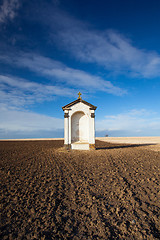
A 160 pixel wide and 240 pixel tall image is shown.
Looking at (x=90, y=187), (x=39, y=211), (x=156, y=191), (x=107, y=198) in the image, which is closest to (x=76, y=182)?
(x=90, y=187)

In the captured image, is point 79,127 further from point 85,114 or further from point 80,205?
point 80,205

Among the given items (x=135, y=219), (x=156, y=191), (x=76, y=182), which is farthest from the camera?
(x=76, y=182)

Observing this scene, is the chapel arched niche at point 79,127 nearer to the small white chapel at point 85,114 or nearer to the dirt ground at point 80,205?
the small white chapel at point 85,114

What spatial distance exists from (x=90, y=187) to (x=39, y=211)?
2.46 meters

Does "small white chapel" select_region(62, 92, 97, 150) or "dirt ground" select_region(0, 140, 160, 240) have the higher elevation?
"small white chapel" select_region(62, 92, 97, 150)

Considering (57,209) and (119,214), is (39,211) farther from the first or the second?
(119,214)

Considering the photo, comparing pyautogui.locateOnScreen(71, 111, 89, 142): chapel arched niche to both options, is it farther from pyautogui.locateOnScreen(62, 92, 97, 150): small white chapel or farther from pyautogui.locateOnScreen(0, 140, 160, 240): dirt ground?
pyautogui.locateOnScreen(0, 140, 160, 240): dirt ground

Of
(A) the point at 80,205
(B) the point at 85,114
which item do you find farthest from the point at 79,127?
(A) the point at 80,205

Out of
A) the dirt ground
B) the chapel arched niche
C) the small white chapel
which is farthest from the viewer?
the chapel arched niche

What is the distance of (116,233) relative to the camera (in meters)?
3.69

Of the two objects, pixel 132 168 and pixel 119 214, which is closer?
pixel 119 214

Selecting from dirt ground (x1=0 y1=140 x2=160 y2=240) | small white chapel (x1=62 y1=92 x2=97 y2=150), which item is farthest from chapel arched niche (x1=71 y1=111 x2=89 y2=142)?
dirt ground (x1=0 y1=140 x2=160 y2=240)

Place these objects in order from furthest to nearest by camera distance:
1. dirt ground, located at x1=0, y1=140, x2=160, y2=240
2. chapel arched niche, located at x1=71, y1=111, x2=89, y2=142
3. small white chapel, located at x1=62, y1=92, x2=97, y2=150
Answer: chapel arched niche, located at x1=71, y1=111, x2=89, y2=142
small white chapel, located at x1=62, y1=92, x2=97, y2=150
dirt ground, located at x1=0, y1=140, x2=160, y2=240

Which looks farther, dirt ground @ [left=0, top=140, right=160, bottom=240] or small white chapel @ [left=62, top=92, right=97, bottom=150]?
small white chapel @ [left=62, top=92, right=97, bottom=150]
